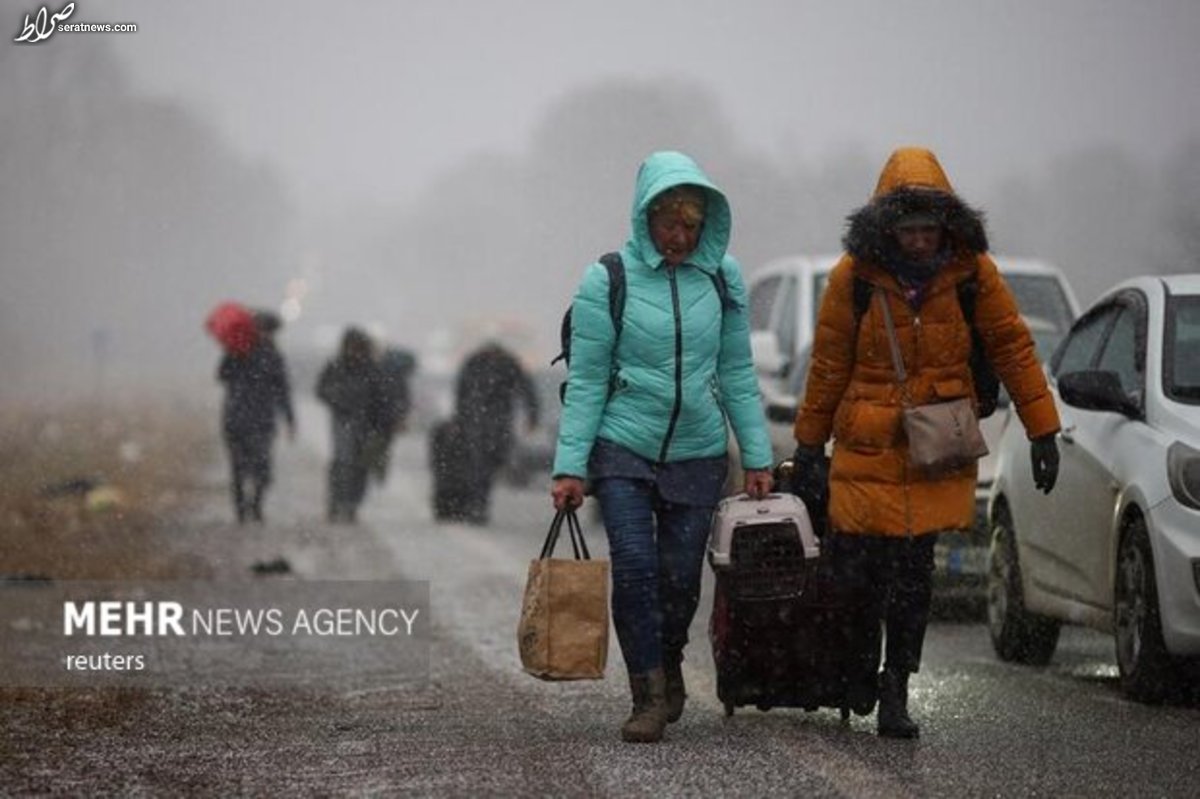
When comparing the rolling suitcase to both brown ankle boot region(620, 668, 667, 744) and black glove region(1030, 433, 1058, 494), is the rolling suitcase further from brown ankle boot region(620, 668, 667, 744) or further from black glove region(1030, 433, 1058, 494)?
black glove region(1030, 433, 1058, 494)

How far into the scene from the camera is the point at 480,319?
50.9 metres

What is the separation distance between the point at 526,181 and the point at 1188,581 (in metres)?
150

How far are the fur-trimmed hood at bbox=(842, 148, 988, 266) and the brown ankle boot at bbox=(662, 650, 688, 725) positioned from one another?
4.86ft

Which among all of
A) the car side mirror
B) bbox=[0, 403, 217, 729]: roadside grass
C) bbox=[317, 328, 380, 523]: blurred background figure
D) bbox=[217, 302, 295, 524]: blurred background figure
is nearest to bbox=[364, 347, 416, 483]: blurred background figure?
bbox=[317, 328, 380, 523]: blurred background figure

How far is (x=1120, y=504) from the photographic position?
9523 mm

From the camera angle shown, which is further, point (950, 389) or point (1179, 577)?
point (1179, 577)

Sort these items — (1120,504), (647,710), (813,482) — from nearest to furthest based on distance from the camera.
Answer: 1. (647,710)
2. (813,482)
3. (1120,504)

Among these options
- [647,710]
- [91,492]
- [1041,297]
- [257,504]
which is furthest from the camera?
[257,504]

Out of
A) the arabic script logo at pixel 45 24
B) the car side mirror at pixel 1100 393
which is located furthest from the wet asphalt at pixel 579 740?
the arabic script logo at pixel 45 24

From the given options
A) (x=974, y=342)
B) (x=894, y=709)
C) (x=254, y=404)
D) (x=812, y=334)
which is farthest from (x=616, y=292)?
(x=254, y=404)

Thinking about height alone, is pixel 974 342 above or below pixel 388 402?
above

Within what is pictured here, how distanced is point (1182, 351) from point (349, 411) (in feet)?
51.2

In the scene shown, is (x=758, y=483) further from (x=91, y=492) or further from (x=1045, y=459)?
(x=91, y=492)

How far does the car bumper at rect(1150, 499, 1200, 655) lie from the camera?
885 cm
